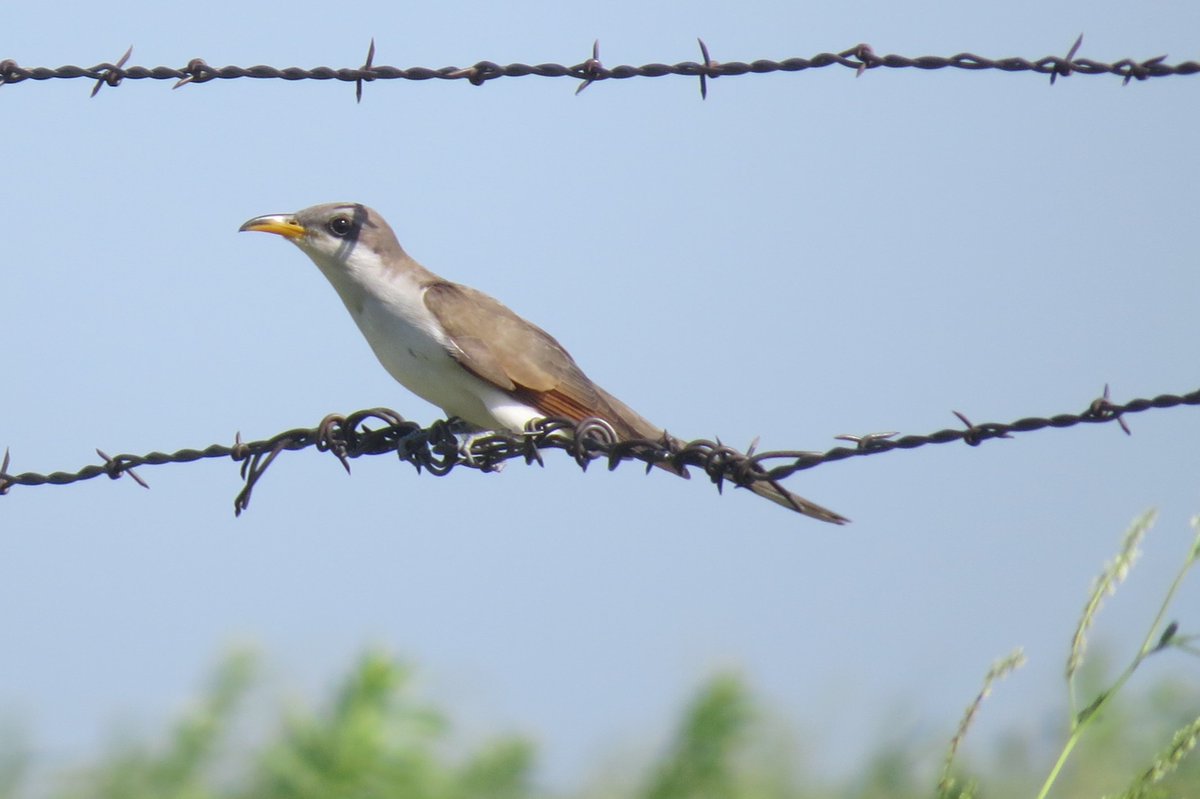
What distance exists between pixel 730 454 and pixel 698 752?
3072mm

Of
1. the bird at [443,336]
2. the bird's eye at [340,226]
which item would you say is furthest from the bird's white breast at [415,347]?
the bird's eye at [340,226]

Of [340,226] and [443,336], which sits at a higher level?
[340,226]

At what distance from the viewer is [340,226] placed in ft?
24.8

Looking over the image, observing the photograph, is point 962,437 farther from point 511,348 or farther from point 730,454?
point 511,348

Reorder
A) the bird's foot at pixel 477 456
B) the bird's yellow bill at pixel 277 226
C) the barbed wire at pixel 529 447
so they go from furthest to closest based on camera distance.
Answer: the bird's yellow bill at pixel 277 226
the bird's foot at pixel 477 456
the barbed wire at pixel 529 447

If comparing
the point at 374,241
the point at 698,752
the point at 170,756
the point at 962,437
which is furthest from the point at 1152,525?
the point at 170,756

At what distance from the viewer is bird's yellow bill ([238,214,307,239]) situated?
7418 millimetres

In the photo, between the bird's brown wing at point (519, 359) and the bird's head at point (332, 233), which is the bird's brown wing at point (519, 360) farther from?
the bird's head at point (332, 233)

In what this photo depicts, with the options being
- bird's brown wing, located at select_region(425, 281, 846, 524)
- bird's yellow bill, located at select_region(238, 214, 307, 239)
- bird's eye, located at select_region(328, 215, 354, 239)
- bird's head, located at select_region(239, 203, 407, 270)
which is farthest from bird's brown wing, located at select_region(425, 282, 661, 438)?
bird's yellow bill, located at select_region(238, 214, 307, 239)

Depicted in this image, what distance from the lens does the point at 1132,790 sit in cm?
418

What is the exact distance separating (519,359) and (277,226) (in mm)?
1369

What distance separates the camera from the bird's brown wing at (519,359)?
7.12 m

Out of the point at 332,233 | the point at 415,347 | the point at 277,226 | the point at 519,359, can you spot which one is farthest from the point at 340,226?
the point at 519,359

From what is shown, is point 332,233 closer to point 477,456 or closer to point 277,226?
point 277,226
